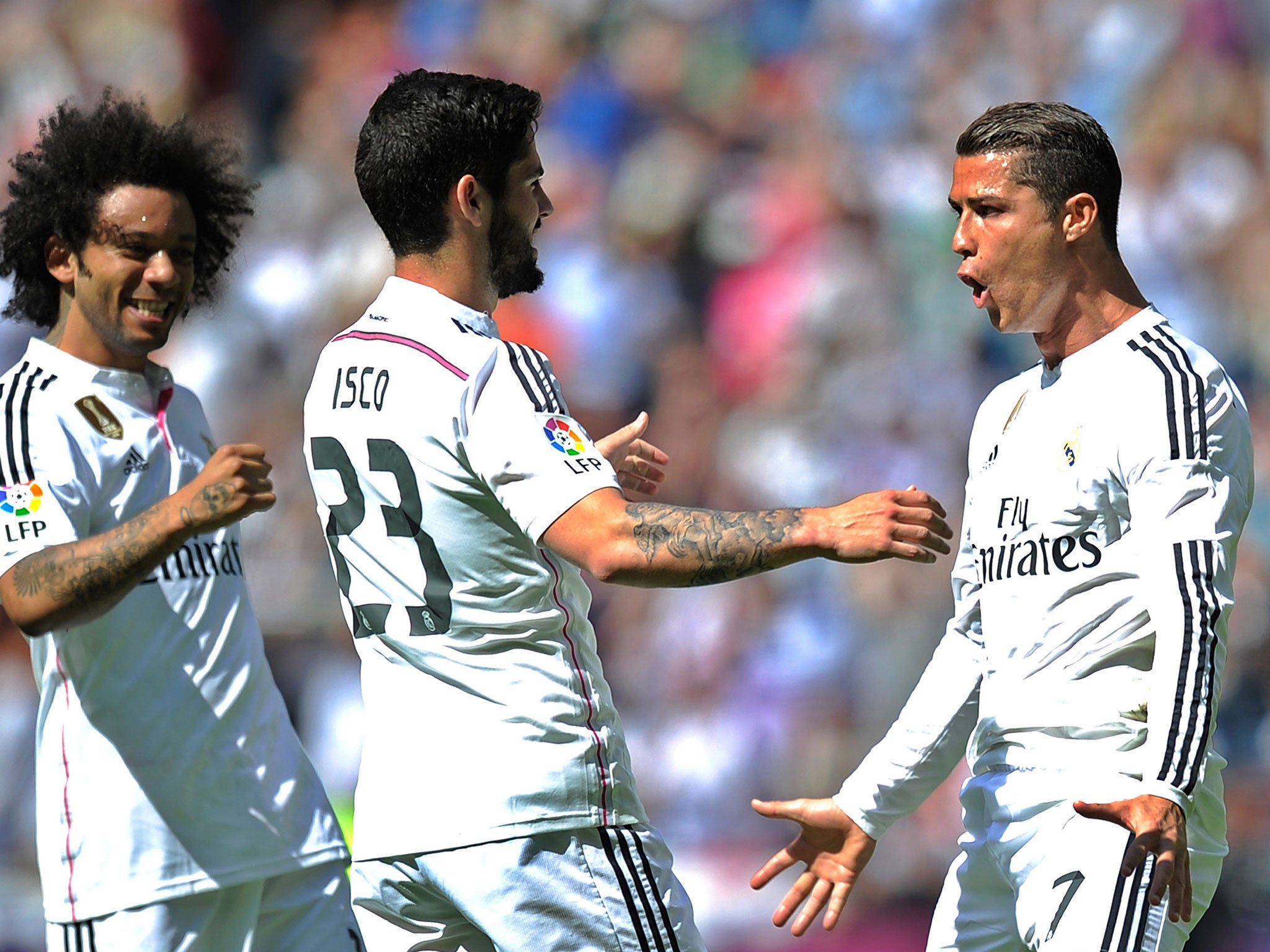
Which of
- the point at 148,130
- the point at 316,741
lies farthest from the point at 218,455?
the point at 316,741

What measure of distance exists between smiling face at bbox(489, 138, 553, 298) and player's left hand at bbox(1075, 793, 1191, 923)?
1508mm

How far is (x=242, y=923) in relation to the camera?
3.79 metres

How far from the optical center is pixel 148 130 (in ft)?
13.7

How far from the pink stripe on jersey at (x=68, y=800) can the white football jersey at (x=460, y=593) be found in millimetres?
949

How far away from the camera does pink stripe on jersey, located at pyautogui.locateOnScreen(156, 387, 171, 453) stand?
400 centimetres

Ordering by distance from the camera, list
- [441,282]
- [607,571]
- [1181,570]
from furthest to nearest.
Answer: [441,282]
[1181,570]
[607,571]

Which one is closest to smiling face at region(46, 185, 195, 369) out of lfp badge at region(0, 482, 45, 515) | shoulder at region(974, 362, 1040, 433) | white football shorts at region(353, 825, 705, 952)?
lfp badge at region(0, 482, 45, 515)

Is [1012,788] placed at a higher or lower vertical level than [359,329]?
lower

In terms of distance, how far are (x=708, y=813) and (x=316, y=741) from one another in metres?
2.12

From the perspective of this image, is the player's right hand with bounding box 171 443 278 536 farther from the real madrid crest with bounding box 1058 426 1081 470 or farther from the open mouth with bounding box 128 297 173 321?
the real madrid crest with bounding box 1058 426 1081 470

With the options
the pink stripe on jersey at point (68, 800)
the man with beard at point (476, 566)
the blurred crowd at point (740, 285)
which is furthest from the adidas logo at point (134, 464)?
the blurred crowd at point (740, 285)

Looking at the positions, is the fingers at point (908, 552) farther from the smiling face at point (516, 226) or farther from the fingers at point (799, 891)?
the fingers at point (799, 891)

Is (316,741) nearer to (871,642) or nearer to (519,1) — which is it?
(871,642)

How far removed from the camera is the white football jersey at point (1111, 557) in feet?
9.70
